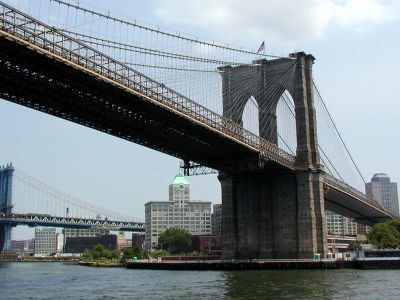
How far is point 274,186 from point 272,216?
348 centimetres

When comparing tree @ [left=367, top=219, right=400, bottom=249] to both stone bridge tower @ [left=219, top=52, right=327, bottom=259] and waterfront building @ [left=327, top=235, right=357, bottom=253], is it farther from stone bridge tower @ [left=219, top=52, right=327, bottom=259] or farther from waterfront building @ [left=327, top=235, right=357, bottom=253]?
waterfront building @ [left=327, top=235, right=357, bottom=253]

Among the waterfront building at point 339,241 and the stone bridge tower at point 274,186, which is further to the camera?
the waterfront building at point 339,241

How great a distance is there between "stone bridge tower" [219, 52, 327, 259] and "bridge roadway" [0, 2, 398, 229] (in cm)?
219

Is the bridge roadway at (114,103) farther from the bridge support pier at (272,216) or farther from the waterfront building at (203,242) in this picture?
the waterfront building at (203,242)

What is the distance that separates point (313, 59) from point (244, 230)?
22070 millimetres

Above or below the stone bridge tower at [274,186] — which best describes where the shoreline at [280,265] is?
below

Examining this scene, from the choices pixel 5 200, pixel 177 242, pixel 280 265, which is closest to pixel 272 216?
pixel 280 265

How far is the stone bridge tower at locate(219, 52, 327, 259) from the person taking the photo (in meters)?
72.0

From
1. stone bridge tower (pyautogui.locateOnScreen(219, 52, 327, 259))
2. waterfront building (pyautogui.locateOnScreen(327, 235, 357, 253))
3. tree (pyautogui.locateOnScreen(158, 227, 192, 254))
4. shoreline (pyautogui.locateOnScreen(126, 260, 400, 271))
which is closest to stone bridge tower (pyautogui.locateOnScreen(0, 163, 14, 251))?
tree (pyautogui.locateOnScreen(158, 227, 192, 254))

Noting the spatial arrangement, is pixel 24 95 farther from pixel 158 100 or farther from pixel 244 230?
pixel 244 230

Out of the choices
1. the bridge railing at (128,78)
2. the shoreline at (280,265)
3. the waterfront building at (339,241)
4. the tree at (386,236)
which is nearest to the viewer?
the bridge railing at (128,78)

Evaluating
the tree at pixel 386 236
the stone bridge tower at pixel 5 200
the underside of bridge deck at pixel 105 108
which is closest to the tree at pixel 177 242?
the stone bridge tower at pixel 5 200

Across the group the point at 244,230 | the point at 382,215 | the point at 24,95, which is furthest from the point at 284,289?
the point at 382,215

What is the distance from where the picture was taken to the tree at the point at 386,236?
9188cm
